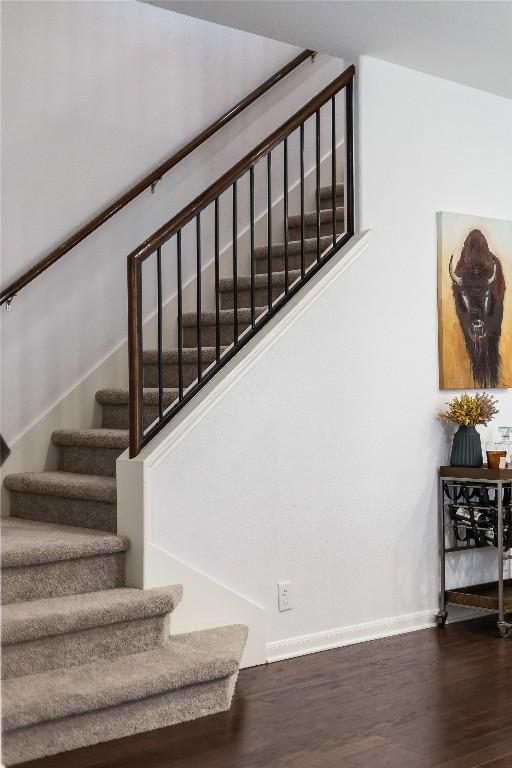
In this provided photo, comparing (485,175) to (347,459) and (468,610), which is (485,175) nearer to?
(347,459)

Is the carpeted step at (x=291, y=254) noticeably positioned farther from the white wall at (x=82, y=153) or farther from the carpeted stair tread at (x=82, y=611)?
the carpeted stair tread at (x=82, y=611)

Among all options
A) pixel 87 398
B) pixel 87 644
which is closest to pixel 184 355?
pixel 87 398

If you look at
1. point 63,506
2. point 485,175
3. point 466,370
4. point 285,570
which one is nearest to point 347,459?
point 285,570

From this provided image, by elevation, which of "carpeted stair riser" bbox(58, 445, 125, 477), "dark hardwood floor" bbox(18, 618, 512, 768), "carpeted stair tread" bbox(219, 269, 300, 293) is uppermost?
"carpeted stair tread" bbox(219, 269, 300, 293)

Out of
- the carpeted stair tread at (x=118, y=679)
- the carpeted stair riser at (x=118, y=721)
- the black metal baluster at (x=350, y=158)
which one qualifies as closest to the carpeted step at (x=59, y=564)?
the carpeted stair tread at (x=118, y=679)

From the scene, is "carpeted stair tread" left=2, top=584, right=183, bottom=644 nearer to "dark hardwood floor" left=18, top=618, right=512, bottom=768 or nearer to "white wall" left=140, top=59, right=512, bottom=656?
"white wall" left=140, top=59, right=512, bottom=656

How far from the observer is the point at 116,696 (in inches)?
130

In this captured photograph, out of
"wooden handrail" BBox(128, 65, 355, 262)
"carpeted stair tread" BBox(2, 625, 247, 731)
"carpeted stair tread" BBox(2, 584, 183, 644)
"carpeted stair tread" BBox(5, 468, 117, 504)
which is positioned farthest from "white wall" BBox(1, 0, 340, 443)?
"carpeted stair tread" BBox(2, 625, 247, 731)

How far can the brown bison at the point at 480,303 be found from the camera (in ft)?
17.1

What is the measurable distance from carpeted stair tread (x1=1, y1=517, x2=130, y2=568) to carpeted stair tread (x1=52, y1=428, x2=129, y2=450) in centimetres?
49

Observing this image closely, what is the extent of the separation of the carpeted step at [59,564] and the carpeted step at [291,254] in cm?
195

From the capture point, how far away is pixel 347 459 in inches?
185

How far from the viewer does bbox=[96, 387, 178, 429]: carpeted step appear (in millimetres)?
4793

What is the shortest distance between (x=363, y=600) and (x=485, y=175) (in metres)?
2.34
